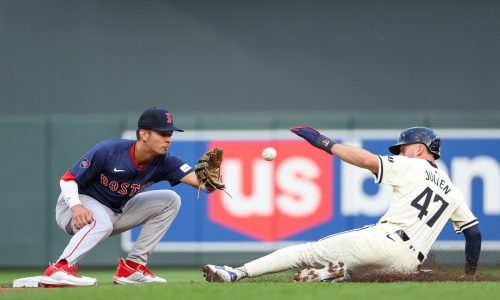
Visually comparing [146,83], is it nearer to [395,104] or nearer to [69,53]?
[69,53]

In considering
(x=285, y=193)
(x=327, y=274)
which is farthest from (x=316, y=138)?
(x=285, y=193)

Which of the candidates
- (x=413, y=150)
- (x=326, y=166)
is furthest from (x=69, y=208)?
(x=326, y=166)

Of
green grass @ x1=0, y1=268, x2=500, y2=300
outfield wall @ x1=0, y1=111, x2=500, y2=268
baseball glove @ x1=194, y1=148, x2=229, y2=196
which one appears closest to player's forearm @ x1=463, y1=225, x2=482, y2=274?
green grass @ x1=0, y1=268, x2=500, y2=300

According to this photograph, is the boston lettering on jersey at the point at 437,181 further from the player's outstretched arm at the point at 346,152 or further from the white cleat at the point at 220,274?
the white cleat at the point at 220,274

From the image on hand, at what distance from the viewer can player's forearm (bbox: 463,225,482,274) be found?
245 inches

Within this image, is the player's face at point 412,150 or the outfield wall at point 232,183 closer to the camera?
the player's face at point 412,150

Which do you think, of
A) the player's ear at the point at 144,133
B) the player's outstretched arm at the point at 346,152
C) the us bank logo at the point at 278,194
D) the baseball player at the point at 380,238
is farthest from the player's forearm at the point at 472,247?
the us bank logo at the point at 278,194

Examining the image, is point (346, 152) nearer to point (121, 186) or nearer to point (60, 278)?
point (121, 186)

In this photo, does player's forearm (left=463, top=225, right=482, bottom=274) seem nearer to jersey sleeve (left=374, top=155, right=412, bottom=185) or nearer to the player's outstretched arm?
jersey sleeve (left=374, top=155, right=412, bottom=185)

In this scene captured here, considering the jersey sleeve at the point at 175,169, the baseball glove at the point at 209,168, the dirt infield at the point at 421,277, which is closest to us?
the dirt infield at the point at 421,277

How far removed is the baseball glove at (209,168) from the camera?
20.6ft

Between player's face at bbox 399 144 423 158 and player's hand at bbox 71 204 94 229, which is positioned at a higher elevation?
player's face at bbox 399 144 423 158

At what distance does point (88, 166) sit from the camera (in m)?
6.20

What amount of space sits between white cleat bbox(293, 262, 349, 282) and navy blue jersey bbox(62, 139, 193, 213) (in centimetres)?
113
